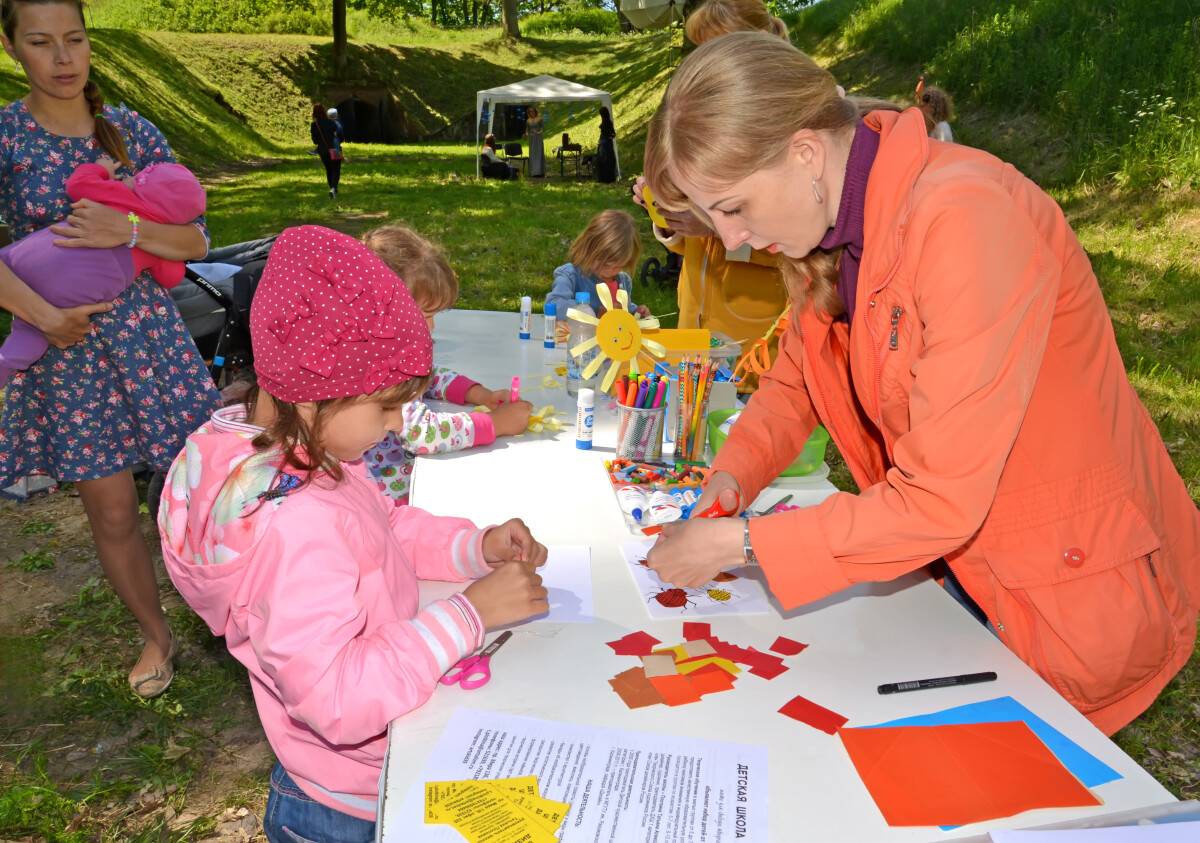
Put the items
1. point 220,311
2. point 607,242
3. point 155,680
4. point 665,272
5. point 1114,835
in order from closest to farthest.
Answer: point 1114,835 → point 155,680 → point 607,242 → point 220,311 → point 665,272

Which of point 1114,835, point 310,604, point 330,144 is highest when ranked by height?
point 310,604

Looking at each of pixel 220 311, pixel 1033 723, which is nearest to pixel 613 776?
pixel 1033 723

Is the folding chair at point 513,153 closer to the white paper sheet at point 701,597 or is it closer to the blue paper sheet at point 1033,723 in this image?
the white paper sheet at point 701,597

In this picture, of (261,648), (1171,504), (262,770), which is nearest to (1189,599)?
(1171,504)

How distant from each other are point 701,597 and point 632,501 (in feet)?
1.45

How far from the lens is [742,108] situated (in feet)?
4.20

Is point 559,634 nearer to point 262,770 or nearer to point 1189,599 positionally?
point 1189,599

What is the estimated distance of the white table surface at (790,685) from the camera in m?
1.12

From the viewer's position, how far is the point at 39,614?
316cm

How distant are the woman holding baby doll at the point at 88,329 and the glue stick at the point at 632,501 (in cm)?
140

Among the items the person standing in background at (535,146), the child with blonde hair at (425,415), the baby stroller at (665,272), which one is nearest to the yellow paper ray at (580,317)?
the child with blonde hair at (425,415)

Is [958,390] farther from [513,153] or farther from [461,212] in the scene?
[513,153]

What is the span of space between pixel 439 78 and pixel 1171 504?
29.3 m

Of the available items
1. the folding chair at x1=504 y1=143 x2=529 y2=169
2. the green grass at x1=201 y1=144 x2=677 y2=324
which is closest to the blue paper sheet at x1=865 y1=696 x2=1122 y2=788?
the green grass at x1=201 y1=144 x2=677 y2=324
